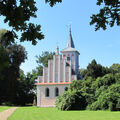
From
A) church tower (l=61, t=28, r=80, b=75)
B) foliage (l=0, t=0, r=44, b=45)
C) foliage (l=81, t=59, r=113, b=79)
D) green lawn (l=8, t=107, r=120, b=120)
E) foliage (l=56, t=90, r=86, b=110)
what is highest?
church tower (l=61, t=28, r=80, b=75)

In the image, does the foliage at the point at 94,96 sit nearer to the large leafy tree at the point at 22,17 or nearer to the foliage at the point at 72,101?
the foliage at the point at 72,101

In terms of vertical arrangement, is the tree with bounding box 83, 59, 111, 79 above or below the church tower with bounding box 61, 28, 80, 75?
below

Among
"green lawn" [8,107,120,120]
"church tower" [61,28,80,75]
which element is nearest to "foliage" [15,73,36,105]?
"church tower" [61,28,80,75]

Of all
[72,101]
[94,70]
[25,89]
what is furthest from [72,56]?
[72,101]

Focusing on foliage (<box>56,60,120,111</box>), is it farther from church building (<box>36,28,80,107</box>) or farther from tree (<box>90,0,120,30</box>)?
tree (<box>90,0,120,30</box>)

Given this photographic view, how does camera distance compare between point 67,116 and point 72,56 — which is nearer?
point 67,116

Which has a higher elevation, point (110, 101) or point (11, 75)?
point (11, 75)

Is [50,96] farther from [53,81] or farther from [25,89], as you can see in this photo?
[25,89]

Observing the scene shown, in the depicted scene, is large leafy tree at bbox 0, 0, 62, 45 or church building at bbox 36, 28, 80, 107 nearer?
large leafy tree at bbox 0, 0, 62, 45

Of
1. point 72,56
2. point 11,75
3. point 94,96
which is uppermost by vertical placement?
point 72,56

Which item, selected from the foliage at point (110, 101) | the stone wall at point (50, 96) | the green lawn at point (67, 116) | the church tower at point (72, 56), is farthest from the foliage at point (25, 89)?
the green lawn at point (67, 116)

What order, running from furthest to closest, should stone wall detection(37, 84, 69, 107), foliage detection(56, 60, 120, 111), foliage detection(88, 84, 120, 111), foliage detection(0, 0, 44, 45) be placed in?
stone wall detection(37, 84, 69, 107) < foliage detection(56, 60, 120, 111) < foliage detection(88, 84, 120, 111) < foliage detection(0, 0, 44, 45)

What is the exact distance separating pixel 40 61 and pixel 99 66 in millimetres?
25086

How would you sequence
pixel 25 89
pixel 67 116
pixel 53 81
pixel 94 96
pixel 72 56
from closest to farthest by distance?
pixel 67 116
pixel 94 96
pixel 53 81
pixel 72 56
pixel 25 89
